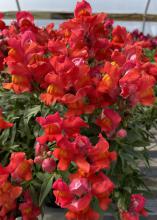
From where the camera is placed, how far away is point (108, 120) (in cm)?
97

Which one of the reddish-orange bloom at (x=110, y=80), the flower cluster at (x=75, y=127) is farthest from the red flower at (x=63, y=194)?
the reddish-orange bloom at (x=110, y=80)

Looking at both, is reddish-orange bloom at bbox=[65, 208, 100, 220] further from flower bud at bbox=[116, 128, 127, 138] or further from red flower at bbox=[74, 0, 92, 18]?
red flower at bbox=[74, 0, 92, 18]

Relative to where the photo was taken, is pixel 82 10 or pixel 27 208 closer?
pixel 27 208

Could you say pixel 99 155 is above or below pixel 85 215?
above

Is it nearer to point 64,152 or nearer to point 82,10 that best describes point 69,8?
point 82,10

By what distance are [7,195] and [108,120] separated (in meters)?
0.24

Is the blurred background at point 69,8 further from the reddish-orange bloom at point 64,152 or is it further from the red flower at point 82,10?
the reddish-orange bloom at point 64,152

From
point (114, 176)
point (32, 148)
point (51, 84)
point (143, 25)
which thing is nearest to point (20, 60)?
point (51, 84)

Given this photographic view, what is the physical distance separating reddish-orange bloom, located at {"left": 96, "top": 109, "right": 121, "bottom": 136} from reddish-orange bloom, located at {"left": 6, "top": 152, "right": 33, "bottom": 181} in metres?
0.16

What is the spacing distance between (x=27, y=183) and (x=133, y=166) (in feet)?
0.74

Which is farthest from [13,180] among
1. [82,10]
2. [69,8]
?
[69,8]

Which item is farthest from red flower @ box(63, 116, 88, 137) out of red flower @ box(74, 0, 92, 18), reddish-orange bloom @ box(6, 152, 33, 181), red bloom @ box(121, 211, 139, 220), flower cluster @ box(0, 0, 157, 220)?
red flower @ box(74, 0, 92, 18)

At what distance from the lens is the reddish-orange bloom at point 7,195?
932mm

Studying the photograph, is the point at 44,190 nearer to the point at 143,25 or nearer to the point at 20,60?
the point at 20,60
